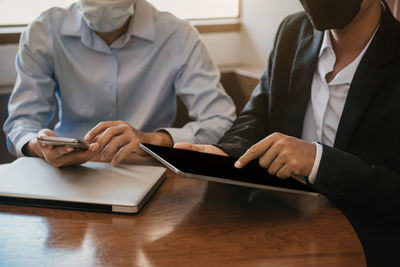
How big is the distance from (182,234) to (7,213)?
1.30ft

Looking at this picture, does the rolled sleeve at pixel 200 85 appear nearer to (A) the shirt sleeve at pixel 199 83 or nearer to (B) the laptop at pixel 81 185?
(A) the shirt sleeve at pixel 199 83

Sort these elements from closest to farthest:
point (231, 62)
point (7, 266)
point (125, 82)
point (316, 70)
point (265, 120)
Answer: point (7, 266) → point (316, 70) → point (265, 120) → point (125, 82) → point (231, 62)

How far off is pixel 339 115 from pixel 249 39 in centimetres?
147

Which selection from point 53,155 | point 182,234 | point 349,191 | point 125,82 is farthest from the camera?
point 125,82

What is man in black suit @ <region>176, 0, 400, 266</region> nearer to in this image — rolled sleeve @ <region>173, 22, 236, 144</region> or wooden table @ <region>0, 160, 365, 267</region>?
wooden table @ <region>0, 160, 365, 267</region>

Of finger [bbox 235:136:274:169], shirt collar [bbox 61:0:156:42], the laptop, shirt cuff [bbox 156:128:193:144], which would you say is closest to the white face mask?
shirt collar [bbox 61:0:156:42]

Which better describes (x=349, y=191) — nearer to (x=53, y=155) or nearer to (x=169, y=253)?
(x=169, y=253)

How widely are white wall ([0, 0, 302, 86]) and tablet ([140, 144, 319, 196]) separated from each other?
5.04 feet

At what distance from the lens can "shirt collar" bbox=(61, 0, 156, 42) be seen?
5.88 ft

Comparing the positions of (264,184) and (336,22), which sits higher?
(336,22)

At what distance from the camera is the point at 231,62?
2.85m

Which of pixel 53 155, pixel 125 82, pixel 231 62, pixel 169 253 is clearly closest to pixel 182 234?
pixel 169 253

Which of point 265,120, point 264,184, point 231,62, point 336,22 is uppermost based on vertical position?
point 336,22

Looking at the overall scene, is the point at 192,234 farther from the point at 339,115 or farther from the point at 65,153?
the point at 339,115
